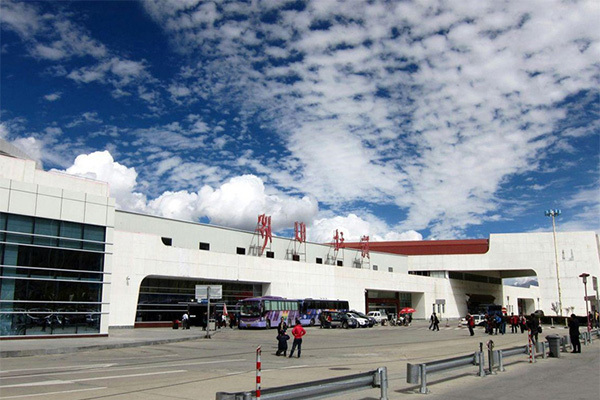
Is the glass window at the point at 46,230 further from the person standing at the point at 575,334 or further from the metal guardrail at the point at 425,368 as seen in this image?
the person standing at the point at 575,334

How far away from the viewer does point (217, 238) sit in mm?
54781

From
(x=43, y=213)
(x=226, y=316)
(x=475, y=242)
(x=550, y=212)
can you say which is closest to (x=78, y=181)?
(x=43, y=213)

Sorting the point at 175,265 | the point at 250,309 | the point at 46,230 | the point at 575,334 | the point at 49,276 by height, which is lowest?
the point at 575,334

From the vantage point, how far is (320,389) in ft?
29.9

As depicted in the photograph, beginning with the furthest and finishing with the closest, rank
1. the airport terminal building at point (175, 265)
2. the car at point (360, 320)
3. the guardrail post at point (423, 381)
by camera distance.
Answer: the car at point (360, 320), the airport terminal building at point (175, 265), the guardrail post at point (423, 381)

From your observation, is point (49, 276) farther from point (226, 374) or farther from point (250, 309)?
point (250, 309)

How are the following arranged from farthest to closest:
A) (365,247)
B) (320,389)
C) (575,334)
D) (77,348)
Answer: (365,247) < (77,348) < (575,334) < (320,389)

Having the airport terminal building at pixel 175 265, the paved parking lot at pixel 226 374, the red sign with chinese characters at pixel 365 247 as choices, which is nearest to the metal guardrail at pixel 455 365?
the paved parking lot at pixel 226 374

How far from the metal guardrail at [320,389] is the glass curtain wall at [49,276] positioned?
947 inches

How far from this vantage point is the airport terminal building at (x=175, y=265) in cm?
2866

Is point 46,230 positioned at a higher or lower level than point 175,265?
higher

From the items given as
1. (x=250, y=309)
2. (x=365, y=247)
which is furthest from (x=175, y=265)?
(x=365, y=247)

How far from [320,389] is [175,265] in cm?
3938

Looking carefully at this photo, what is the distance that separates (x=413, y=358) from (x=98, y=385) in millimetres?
12687
